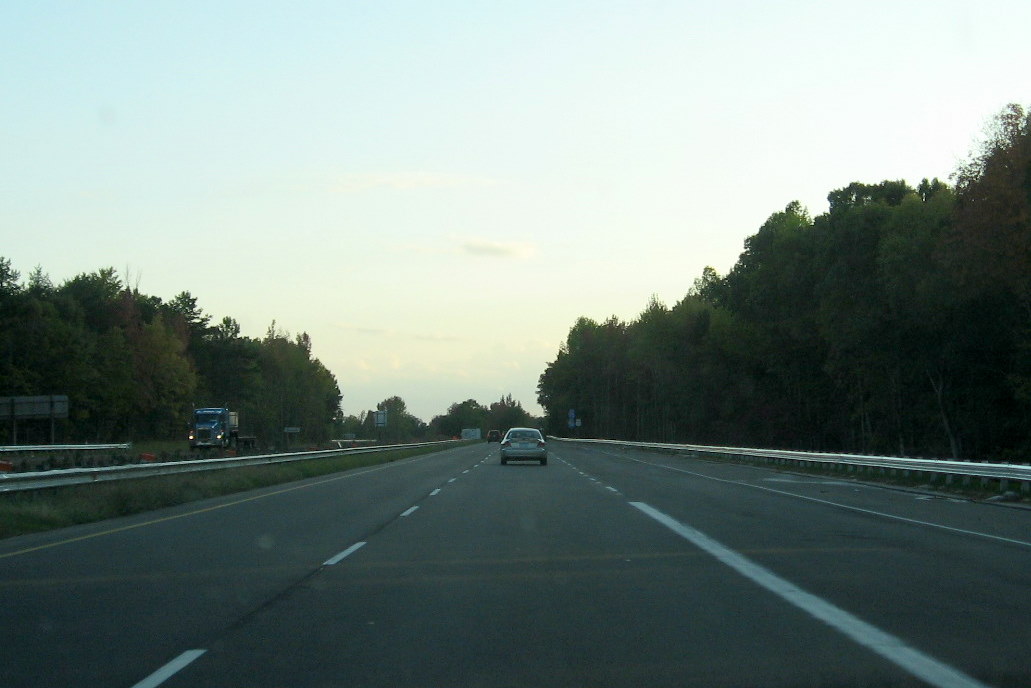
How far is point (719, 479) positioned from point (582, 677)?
27806 mm

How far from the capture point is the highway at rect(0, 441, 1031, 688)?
7.18 meters

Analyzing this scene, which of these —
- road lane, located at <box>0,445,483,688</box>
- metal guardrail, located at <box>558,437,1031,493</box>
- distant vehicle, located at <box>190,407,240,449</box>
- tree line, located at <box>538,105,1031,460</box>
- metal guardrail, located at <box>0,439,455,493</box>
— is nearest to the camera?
road lane, located at <box>0,445,483,688</box>

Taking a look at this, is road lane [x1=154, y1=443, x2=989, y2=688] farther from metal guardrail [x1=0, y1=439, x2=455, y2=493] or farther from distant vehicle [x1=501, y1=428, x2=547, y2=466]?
distant vehicle [x1=501, y1=428, x2=547, y2=466]

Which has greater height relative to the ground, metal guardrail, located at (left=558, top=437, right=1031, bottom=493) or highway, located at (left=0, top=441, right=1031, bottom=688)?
metal guardrail, located at (left=558, top=437, right=1031, bottom=493)

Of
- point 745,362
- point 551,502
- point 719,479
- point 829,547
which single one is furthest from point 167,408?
point 829,547

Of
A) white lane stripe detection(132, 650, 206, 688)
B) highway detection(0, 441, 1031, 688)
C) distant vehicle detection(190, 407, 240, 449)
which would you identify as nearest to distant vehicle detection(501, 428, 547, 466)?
highway detection(0, 441, 1031, 688)

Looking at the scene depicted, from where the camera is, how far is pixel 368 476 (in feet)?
124

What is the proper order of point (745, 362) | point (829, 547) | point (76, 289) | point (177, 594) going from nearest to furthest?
point (177, 594) → point (829, 547) → point (745, 362) → point (76, 289)

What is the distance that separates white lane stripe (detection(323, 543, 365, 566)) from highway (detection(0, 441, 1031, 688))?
4 cm

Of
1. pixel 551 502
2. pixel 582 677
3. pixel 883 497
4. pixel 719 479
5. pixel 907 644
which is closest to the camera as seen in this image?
pixel 582 677

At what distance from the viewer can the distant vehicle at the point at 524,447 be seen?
45.8 metres

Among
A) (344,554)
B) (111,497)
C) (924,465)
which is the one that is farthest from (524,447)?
(344,554)

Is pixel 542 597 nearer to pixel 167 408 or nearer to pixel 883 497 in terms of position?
pixel 883 497

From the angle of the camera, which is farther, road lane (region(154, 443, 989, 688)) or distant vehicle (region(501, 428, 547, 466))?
distant vehicle (region(501, 428, 547, 466))
